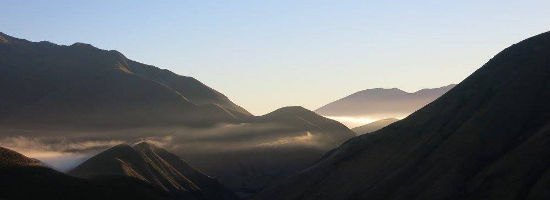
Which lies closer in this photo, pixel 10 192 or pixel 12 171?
pixel 10 192

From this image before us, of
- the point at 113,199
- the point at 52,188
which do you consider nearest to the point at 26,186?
the point at 52,188

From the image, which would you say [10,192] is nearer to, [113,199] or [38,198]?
[38,198]

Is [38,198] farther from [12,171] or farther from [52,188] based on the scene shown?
[12,171]

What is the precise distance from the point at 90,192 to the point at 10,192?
74.8ft

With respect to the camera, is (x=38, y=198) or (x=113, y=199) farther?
(x=113, y=199)

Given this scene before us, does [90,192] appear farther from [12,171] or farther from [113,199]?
[12,171]

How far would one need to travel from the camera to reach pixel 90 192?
193375mm

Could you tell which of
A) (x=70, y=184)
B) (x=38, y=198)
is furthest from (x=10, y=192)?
(x=70, y=184)

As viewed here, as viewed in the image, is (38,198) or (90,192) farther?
(90,192)

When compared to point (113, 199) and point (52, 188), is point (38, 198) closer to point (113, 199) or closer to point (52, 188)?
point (52, 188)

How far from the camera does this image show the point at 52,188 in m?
190

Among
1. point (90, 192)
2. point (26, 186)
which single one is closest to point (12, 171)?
point (26, 186)

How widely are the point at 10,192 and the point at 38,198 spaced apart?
8.18 m

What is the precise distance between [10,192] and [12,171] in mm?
20361
